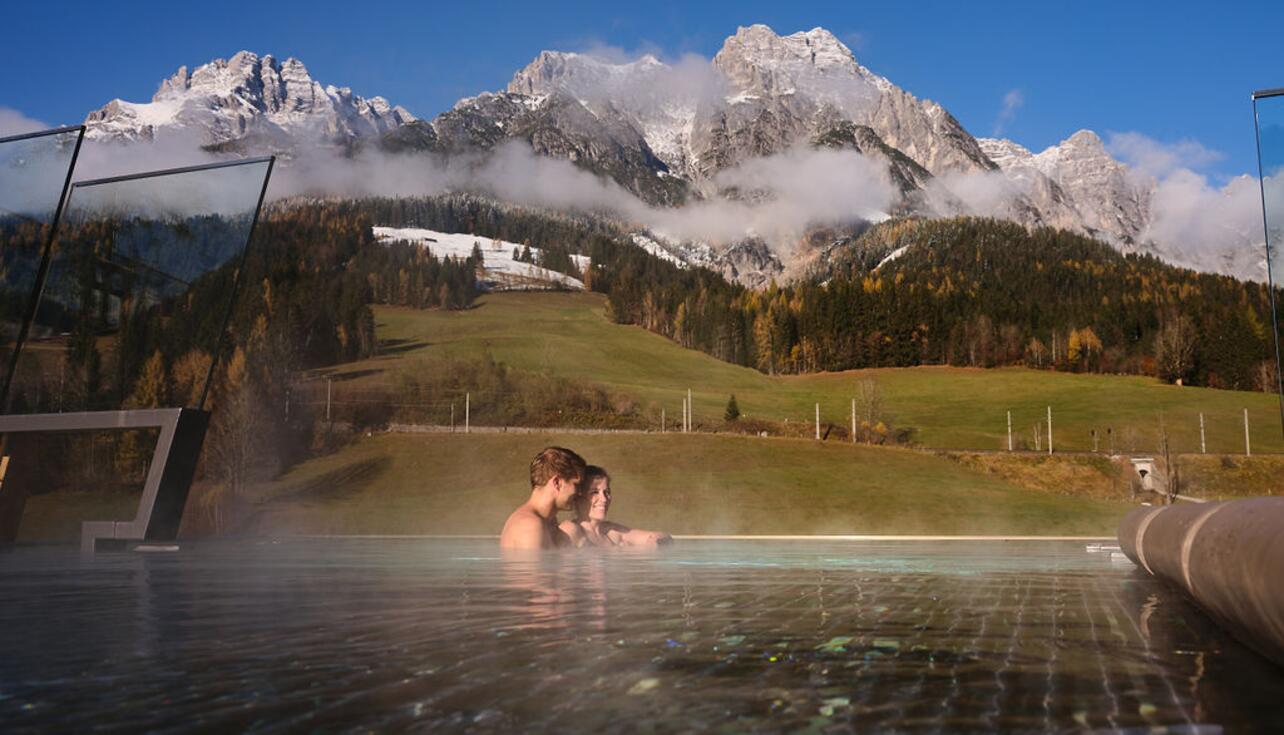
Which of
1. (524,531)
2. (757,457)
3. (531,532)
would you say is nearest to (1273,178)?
(531,532)

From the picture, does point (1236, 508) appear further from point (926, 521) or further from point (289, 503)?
point (289, 503)

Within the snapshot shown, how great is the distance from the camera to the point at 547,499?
9.85m

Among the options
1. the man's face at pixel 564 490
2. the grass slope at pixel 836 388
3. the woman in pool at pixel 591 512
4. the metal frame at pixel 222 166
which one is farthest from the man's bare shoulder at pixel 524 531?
the grass slope at pixel 836 388

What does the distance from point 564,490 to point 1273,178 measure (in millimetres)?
6447

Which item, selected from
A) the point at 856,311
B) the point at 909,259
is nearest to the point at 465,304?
the point at 856,311

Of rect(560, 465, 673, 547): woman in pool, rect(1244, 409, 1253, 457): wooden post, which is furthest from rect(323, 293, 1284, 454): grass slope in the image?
rect(560, 465, 673, 547): woman in pool

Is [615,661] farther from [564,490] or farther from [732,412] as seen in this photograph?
[732,412]

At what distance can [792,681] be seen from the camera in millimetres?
2398

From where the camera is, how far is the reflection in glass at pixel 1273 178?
773 centimetres

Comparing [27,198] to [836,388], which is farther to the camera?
[836,388]

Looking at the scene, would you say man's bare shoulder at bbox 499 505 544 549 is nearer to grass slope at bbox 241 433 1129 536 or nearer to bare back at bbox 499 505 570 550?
bare back at bbox 499 505 570 550

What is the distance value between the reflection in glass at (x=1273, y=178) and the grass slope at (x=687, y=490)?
68.4ft

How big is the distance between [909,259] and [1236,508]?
136 m

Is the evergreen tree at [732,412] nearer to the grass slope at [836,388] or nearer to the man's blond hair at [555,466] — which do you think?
the grass slope at [836,388]
